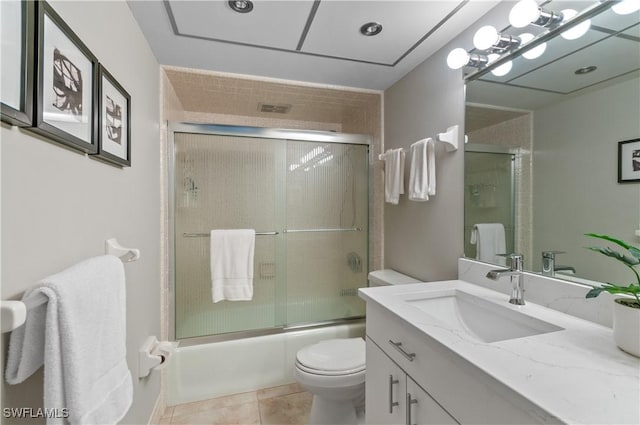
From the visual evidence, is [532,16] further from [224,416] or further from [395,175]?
[224,416]

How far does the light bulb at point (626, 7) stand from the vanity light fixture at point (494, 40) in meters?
0.31

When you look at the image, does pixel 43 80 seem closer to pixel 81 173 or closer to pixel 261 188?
pixel 81 173

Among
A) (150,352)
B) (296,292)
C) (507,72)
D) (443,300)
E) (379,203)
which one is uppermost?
(507,72)

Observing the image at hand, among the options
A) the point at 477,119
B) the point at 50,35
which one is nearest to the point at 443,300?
the point at 477,119

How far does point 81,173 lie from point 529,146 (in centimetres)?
169

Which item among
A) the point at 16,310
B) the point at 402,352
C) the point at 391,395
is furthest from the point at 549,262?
the point at 16,310

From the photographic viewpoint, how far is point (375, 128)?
93.0 inches

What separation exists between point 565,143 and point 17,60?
1.66 metres

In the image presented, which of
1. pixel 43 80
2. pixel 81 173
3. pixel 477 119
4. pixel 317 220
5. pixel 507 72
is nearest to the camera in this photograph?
pixel 43 80

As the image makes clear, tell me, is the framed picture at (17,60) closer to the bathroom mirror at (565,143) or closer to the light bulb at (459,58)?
the light bulb at (459,58)

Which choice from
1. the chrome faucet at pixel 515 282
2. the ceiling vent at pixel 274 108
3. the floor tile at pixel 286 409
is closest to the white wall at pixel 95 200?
the floor tile at pixel 286 409

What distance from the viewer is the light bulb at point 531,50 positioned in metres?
1.15

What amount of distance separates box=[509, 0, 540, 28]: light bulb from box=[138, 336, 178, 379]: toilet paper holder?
2.21 meters

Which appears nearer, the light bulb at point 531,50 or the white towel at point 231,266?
the light bulb at point 531,50
